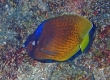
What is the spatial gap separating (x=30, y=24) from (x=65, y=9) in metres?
0.65

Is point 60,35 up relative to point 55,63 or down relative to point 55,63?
up

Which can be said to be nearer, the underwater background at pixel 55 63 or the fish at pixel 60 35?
the fish at pixel 60 35

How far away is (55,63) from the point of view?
3084 mm

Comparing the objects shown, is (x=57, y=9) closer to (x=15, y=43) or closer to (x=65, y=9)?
(x=65, y=9)

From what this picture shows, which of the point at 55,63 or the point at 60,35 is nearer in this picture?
the point at 60,35

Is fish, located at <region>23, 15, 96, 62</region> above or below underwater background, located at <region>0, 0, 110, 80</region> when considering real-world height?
above

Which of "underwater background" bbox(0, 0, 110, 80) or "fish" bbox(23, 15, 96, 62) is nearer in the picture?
"fish" bbox(23, 15, 96, 62)

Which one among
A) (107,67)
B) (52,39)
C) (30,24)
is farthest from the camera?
(30,24)

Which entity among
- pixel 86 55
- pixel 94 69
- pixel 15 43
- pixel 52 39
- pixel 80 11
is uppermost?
pixel 52 39

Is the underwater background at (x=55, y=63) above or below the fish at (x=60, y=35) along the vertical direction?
below

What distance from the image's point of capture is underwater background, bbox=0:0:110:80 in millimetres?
2980

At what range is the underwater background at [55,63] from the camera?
2980mm

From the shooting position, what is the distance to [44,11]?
335 centimetres

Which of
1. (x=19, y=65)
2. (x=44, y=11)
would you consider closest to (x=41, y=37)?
(x=19, y=65)
